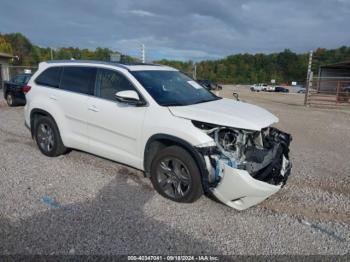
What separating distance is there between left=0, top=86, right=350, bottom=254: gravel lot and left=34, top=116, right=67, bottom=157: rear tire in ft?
0.78

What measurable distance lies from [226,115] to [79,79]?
107 inches

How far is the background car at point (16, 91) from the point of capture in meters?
12.9

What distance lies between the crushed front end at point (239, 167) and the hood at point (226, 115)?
4.1 inches

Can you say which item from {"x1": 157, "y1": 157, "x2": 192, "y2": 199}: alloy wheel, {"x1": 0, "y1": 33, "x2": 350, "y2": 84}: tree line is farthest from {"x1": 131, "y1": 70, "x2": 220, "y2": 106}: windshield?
{"x1": 0, "y1": 33, "x2": 350, "y2": 84}: tree line

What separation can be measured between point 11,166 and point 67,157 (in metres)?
0.94

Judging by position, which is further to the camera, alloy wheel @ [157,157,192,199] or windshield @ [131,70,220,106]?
windshield @ [131,70,220,106]

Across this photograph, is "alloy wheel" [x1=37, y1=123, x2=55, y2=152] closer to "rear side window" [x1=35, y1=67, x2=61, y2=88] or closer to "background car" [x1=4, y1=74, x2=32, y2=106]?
"rear side window" [x1=35, y1=67, x2=61, y2=88]

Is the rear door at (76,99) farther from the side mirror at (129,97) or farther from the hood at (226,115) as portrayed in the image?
the hood at (226,115)

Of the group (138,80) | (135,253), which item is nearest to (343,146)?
(138,80)

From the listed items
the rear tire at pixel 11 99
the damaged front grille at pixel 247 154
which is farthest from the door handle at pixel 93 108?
the rear tire at pixel 11 99

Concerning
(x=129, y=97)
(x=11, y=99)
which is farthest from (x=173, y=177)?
(x=11, y=99)

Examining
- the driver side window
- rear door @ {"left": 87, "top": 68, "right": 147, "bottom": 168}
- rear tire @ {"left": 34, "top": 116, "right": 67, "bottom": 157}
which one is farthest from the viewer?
rear tire @ {"left": 34, "top": 116, "right": 67, "bottom": 157}

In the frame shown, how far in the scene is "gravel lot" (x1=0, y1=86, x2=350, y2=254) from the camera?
295 centimetres

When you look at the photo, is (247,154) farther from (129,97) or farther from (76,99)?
(76,99)
